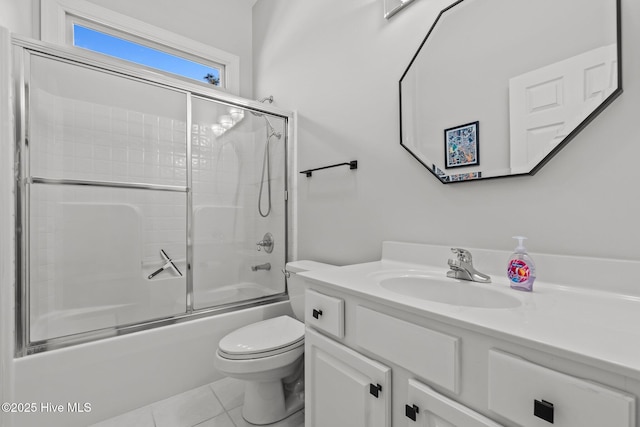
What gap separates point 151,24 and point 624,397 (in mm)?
2959

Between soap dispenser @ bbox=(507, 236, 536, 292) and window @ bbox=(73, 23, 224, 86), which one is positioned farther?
window @ bbox=(73, 23, 224, 86)

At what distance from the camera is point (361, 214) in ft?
5.14

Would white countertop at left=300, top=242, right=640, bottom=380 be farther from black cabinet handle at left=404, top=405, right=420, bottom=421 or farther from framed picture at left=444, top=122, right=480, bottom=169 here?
framed picture at left=444, top=122, right=480, bottom=169

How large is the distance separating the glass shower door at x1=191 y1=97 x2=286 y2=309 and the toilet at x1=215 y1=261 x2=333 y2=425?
0.57 m

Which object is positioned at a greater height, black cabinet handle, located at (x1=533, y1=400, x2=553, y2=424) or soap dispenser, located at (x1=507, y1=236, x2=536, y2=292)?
soap dispenser, located at (x1=507, y1=236, x2=536, y2=292)

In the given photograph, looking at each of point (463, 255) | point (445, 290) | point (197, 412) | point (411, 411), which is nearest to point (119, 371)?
point (197, 412)

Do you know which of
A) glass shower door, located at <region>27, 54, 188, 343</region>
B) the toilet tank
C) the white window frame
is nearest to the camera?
glass shower door, located at <region>27, 54, 188, 343</region>

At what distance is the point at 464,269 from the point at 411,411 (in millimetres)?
499

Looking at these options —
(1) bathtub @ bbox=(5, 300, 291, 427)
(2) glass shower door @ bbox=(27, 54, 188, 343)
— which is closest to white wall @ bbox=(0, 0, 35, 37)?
(2) glass shower door @ bbox=(27, 54, 188, 343)

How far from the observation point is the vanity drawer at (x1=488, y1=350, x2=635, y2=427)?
441 millimetres

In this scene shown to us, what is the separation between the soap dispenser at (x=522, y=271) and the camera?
0.85 meters

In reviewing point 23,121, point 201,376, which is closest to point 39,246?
point 23,121

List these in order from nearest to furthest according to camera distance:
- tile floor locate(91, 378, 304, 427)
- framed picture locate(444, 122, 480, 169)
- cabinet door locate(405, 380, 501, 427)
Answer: cabinet door locate(405, 380, 501, 427) → framed picture locate(444, 122, 480, 169) → tile floor locate(91, 378, 304, 427)

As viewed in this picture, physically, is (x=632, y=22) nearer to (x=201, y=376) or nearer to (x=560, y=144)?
(x=560, y=144)
